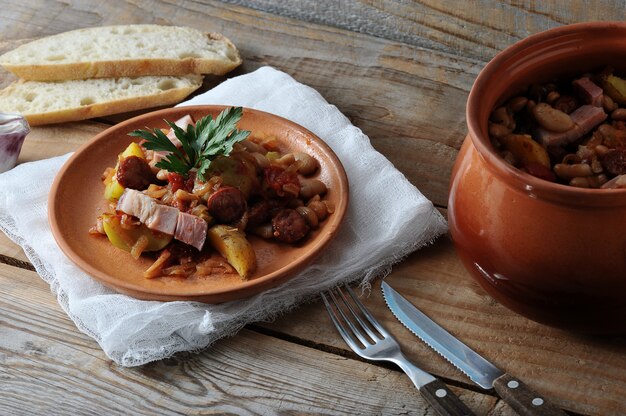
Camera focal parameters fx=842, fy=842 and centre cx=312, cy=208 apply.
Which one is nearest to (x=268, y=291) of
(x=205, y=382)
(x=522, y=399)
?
(x=205, y=382)

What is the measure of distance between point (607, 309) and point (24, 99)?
1738mm

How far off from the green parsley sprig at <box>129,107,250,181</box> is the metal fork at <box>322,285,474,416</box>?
391 millimetres

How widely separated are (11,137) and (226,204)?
73cm

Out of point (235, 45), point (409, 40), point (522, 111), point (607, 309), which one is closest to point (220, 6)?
point (235, 45)

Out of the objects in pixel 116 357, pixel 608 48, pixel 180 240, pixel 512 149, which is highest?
pixel 608 48

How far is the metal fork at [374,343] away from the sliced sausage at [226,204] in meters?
0.26

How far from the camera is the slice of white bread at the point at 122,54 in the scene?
251 centimetres

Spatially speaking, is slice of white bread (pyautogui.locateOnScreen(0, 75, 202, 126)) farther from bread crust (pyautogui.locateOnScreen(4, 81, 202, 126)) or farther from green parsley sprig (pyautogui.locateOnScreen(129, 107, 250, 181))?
green parsley sprig (pyautogui.locateOnScreen(129, 107, 250, 181))

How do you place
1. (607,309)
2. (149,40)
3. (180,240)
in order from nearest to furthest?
1. (607,309)
2. (180,240)
3. (149,40)

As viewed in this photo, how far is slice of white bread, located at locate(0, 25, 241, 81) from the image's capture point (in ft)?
8.22

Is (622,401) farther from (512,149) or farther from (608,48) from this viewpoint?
(608,48)

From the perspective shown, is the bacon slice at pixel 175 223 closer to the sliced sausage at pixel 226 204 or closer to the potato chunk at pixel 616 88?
Result: the sliced sausage at pixel 226 204

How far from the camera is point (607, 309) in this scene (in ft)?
4.92

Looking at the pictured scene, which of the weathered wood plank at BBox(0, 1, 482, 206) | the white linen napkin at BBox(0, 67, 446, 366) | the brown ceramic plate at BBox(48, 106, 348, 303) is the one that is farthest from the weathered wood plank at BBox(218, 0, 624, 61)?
the brown ceramic plate at BBox(48, 106, 348, 303)
